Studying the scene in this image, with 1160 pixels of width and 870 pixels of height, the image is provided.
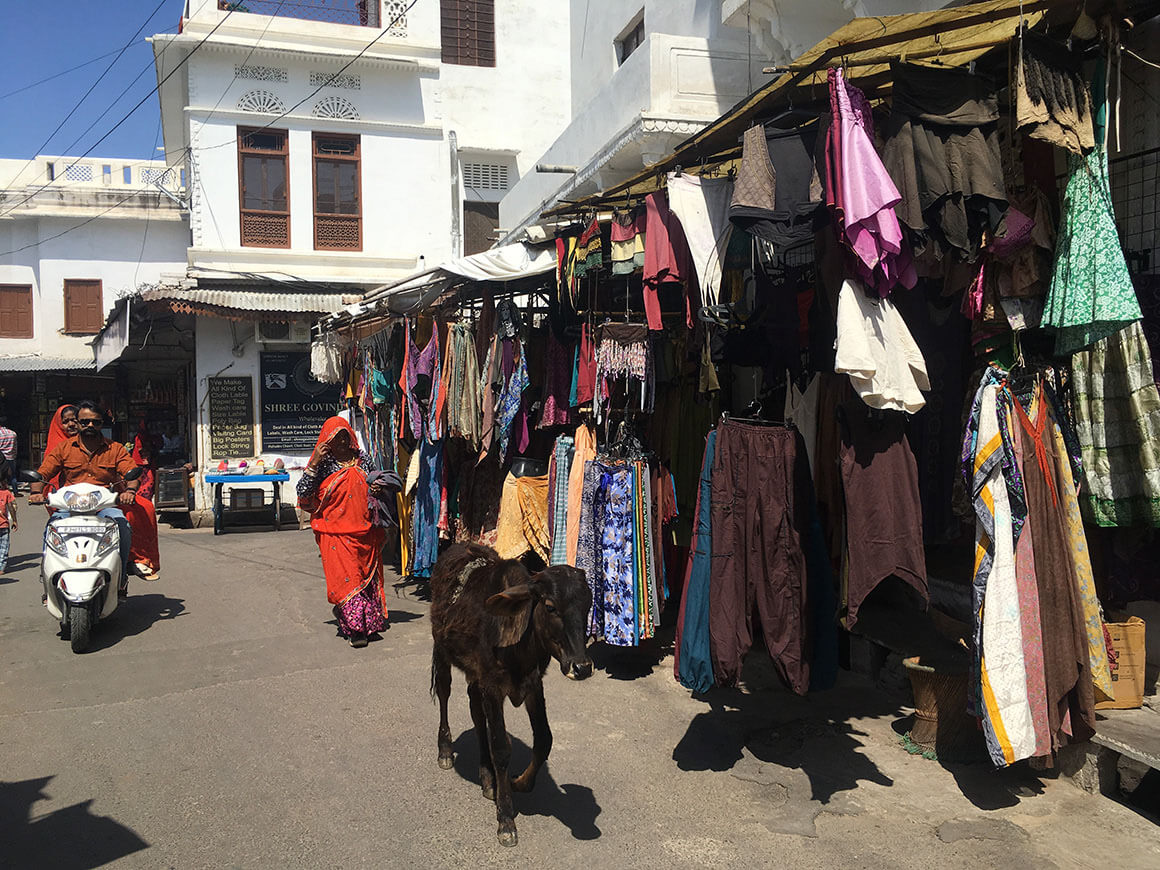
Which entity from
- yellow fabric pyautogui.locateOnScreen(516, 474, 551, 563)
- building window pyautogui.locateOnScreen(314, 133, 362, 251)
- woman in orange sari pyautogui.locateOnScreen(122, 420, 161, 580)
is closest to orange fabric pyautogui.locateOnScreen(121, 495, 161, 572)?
woman in orange sari pyautogui.locateOnScreen(122, 420, 161, 580)

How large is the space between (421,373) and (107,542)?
2.97 meters

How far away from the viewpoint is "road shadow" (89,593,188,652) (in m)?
7.02

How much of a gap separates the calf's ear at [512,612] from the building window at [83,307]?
20.5 m

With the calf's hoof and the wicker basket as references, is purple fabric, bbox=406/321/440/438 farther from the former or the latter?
the wicker basket

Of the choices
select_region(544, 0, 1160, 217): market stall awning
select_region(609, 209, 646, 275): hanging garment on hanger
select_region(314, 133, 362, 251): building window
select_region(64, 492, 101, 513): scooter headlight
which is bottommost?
select_region(64, 492, 101, 513): scooter headlight

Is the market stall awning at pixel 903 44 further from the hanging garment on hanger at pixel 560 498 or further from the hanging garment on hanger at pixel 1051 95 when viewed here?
the hanging garment on hanger at pixel 560 498

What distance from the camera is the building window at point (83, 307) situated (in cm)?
2047

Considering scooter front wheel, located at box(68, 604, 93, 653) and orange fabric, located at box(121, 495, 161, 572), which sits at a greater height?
orange fabric, located at box(121, 495, 161, 572)

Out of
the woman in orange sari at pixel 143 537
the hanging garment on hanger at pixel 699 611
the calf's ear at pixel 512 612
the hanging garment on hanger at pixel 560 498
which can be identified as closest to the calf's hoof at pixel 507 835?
the calf's ear at pixel 512 612

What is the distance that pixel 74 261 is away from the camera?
20438 mm

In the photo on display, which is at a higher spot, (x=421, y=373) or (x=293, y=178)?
(x=293, y=178)

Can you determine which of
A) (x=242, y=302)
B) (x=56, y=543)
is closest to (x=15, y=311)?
(x=242, y=302)

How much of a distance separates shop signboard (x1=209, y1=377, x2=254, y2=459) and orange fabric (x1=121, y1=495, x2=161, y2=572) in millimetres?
6497

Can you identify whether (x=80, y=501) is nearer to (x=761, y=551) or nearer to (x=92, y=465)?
(x=92, y=465)
